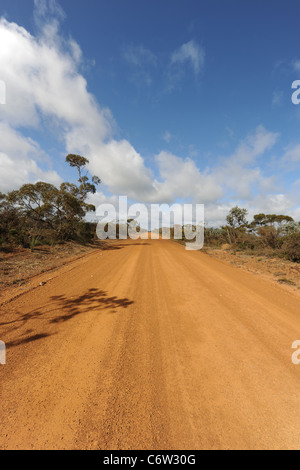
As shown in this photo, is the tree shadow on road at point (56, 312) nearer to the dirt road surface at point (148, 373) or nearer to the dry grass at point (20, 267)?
the dirt road surface at point (148, 373)

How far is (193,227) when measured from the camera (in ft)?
117

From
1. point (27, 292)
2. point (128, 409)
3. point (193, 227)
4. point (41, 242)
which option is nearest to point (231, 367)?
point (128, 409)

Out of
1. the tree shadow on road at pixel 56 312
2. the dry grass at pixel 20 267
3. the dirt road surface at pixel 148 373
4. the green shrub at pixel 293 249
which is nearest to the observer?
the dirt road surface at pixel 148 373

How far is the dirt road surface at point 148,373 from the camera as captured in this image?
1728 mm

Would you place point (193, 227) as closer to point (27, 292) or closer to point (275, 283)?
point (275, 283)

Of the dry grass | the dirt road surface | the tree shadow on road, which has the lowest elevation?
the dirt road surface

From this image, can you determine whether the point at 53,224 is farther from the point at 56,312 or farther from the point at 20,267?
the point at 56,312

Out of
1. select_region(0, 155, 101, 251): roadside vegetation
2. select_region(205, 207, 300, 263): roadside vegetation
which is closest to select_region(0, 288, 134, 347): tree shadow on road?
select_region(0, 155, 101, 251): roadside vegetation

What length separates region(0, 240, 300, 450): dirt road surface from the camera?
1728 millimetres

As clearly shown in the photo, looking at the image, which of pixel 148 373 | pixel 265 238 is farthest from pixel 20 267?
pixel 265 238

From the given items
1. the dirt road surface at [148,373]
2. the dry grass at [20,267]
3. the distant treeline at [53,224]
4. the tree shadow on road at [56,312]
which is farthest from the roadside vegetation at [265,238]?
the dry grass at [20,267]

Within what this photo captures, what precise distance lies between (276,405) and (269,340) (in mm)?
1364

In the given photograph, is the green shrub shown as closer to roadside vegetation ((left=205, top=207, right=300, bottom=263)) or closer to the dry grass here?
roadside vegetation ((left=205, top=207, right=300, bottom=263))
